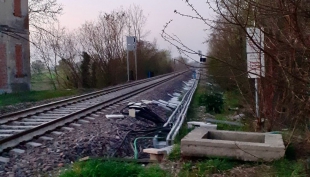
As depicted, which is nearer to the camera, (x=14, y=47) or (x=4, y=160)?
(x=4, y=160)

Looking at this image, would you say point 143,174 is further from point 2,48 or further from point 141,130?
point 2,48

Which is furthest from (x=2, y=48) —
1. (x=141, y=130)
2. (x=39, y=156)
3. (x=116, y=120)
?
(x=39, y=156)

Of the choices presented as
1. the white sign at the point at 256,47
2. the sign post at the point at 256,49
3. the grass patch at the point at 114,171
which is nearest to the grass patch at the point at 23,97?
the sign post at the point at 256,49

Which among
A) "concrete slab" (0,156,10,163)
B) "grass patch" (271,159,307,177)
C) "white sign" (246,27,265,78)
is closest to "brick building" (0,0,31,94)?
"concrete slab" (0,156,10,163)

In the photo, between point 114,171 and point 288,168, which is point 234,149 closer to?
point 288,168

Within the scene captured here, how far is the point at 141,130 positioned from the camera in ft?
35.0

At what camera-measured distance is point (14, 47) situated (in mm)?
29484

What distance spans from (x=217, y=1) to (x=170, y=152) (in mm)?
2457

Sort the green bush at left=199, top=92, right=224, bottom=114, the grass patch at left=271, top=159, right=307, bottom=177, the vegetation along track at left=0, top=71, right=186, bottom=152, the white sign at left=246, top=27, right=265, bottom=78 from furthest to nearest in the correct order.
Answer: the green bush at left=199, top=92, right=224, bottom=114
the vegetation along track at left=0, top=71, right=186, bottom=152
the grass patch at left=271, top=159, right=307, bottom=177
the white sign at left=246, top=27, right=265, bottom=78

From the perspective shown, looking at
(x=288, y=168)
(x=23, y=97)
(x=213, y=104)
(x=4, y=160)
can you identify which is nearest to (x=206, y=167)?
(x=288, y=168)

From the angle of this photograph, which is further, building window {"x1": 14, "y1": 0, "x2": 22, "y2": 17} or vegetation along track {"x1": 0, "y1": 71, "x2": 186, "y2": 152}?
building window {"x1": 14, "y1": 0, "x2": 22, "y2": 17}

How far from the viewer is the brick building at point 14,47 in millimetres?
28359

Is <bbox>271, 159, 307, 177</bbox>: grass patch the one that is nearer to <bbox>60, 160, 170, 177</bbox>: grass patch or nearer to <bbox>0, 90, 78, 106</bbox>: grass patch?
<bbox>60, 160, 170, 177</bbox>: grass patch

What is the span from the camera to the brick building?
28359mm
